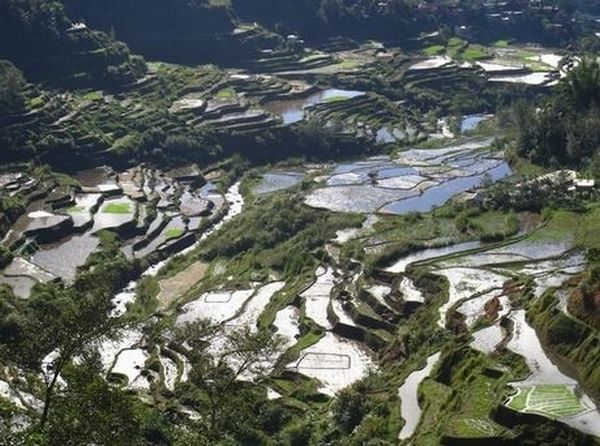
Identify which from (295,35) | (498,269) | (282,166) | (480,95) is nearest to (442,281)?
(498,269)

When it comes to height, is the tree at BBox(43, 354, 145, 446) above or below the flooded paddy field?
above

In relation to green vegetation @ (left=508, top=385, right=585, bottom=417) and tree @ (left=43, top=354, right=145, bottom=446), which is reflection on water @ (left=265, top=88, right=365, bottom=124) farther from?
tree @ (left=43, top=354, right=145, bottom=446)

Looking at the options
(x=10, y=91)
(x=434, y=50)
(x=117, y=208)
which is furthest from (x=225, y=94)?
(x=434, y=50)

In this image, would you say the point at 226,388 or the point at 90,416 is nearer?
the point at 90,416

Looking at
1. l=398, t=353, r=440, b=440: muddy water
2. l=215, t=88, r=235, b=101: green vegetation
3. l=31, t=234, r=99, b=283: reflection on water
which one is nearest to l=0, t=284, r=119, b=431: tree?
l=398, t=353, r=440, b=440: muddy water

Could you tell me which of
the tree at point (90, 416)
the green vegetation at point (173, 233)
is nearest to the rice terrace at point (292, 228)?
the tree at point (90, 416)

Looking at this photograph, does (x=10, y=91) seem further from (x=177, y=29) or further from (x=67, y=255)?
(x=177, y=29)

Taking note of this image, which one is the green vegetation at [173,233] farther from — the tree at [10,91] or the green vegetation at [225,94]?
the green vegetation at [225,94]

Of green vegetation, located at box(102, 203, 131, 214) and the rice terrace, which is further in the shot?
green vegetation, located at box(102, 203, 131, 214)

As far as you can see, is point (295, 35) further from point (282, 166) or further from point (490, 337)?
point (490, 337)

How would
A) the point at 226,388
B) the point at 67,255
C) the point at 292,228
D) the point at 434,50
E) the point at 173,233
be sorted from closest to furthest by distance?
1. the point at 226,388
2. the point at 67,255
3. the point at 292,228
4. the point at 173,233
5. the point at 434,50

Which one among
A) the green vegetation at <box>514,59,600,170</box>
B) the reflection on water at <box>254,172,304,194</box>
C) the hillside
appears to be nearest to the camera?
the green vegetation at <box>514,59,600,170</box>
